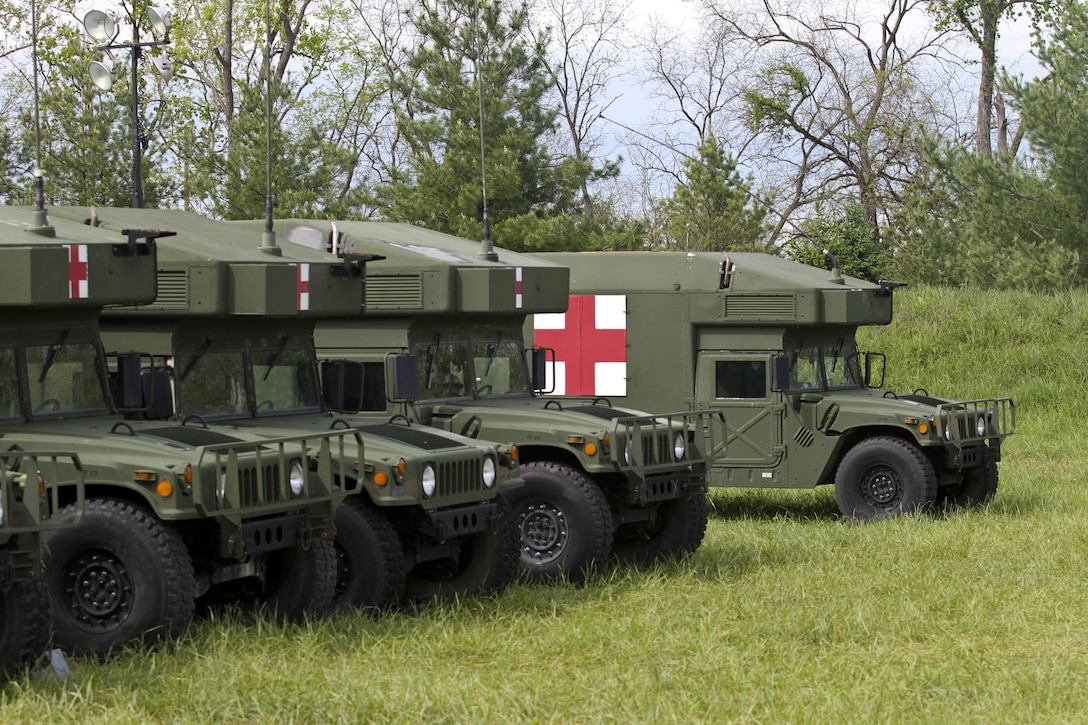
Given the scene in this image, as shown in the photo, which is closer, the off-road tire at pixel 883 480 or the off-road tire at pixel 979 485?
the off-road tire at pixel 883 480

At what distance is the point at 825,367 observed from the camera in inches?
579

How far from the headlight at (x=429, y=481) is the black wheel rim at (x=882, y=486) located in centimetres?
617

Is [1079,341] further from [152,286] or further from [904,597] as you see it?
[152,286]

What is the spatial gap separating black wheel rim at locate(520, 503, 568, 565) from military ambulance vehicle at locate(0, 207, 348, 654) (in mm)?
1934

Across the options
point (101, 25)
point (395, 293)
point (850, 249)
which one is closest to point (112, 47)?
point (101, 25)

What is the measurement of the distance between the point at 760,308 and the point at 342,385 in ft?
16.7

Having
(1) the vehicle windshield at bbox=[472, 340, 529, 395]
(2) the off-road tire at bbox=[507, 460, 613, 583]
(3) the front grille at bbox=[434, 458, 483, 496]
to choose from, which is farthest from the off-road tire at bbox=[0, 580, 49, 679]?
(1) the vehicle windshield at bbox=[472, 340, 529, 395]

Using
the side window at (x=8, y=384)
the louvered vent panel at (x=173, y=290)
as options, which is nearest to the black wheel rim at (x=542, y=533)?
the louvered vent panel at (x=173, y=290)

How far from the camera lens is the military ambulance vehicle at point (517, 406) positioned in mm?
10273

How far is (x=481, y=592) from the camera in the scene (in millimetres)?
9367

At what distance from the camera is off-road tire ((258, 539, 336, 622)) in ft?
27.6

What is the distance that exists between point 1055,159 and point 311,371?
54.5 feet

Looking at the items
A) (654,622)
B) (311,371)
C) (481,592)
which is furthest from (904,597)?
(311,371)

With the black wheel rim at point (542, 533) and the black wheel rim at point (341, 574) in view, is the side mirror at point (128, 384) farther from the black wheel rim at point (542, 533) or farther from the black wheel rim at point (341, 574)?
the black wheel rim at point (542, 533)
